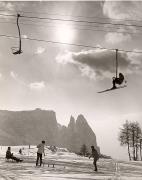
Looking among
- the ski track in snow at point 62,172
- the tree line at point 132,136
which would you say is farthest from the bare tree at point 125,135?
the ski track in snow at point 62,172

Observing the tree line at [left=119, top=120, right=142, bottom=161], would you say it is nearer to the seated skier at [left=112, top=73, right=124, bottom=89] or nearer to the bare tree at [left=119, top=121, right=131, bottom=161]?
the bare tree at [left=119, top=121, right=131, bottom=161]

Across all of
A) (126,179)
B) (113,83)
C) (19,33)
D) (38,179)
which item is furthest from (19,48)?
(126,179)

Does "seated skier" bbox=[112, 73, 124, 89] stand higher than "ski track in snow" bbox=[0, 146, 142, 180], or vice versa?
"seated skier" bbox=[112, 73, 124, 89]

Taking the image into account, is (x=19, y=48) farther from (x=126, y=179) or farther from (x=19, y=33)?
(x=126, y=179)

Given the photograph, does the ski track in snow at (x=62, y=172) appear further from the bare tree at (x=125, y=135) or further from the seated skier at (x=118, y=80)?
the bare tree at (x=125, y=135)

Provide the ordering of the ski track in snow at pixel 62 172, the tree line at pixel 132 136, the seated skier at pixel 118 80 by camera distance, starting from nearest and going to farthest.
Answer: the ski track in snow at pixel 62 172
the seated skier at pixel 118 80
the tree line at pixel 132 136

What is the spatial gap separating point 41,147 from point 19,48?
26.9 feet

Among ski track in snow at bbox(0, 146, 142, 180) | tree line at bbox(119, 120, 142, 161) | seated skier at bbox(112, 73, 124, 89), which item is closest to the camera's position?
ski track in snow at bbox(0, 146, 142, 180)

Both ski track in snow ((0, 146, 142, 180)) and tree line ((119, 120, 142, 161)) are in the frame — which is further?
tree line ((119, 120, 142, 161))

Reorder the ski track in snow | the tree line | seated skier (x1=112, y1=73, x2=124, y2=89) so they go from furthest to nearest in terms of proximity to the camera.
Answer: the tree line, seated skier (x1=112, y1=73, x2=124, y2=89), the ski track in snow

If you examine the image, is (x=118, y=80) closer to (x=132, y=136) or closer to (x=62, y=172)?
(x=62, y=172)

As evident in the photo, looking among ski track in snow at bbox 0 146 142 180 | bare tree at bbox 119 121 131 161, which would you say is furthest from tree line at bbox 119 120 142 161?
ski track in snow at bbox 0 146 142 180

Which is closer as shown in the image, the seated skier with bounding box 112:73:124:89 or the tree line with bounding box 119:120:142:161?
the seated skier with bounding box 112:73:124:89

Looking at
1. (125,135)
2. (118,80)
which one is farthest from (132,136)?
(118,80)
